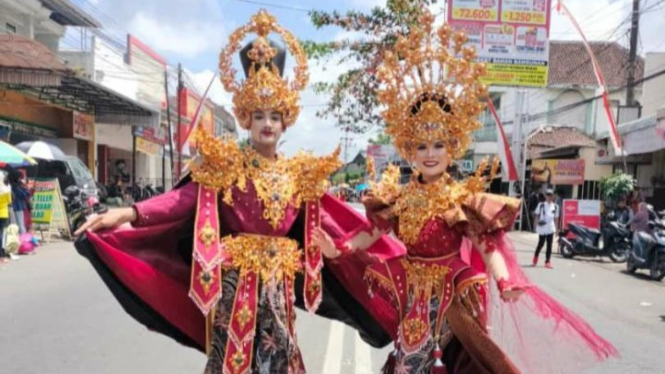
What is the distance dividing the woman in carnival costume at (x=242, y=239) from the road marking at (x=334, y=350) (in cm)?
153

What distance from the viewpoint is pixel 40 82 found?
1375 centimetres

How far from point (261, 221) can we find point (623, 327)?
17.2 feet

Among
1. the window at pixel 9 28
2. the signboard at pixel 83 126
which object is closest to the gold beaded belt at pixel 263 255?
the window at pixel 9 28

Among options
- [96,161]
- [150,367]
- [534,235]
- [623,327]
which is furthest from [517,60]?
[96,161]

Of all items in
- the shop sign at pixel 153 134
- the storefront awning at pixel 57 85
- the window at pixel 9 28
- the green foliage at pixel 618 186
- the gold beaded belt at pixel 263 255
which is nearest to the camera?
the gold beaded belt at pixel 263 255

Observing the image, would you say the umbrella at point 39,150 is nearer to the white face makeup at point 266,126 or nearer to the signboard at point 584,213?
the white face makeup at point 266,126

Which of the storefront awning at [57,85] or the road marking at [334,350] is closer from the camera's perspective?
the road marking at [334,350]

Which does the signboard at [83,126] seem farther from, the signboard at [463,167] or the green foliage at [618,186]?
the green foliage at [618,186]

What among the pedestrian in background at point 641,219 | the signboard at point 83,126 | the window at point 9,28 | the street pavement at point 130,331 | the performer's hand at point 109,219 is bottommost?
the street pavement at point 130,331

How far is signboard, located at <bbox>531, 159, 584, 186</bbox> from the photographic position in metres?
20.6

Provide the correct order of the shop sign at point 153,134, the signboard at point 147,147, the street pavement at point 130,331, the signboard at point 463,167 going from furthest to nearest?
1. the signboard at point 147,147
2. the shop sign at point 153,134
3. the street pavement at point 130,331
4. the signboard at point 463,167

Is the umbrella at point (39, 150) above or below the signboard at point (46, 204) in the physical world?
above

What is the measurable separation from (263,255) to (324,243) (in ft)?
1.03

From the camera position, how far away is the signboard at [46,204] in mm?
13062
